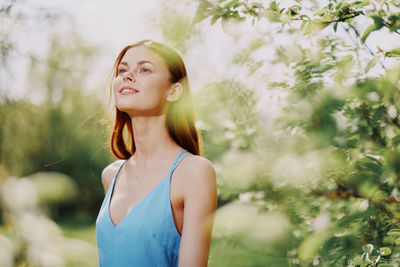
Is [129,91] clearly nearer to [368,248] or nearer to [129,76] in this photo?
[129,76]

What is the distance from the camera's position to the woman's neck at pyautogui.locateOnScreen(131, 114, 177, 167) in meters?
1.29

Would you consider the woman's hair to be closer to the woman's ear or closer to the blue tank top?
the woman's ear

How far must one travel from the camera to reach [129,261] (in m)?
1.11

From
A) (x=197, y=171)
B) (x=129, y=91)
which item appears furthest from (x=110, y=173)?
(x=197, y=171)

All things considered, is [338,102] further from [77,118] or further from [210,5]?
[77,118]

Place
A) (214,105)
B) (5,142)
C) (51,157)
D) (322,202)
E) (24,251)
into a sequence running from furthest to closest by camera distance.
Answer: (51,157)
(5,142)
(214,105)
(24,251)
(322,202)

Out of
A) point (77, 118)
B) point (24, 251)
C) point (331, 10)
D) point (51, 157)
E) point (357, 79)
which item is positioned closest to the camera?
point (331, 10)

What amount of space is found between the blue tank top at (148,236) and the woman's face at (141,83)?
0.85 feet

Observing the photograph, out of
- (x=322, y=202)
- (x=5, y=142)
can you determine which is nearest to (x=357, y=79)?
(x=322, y=202)

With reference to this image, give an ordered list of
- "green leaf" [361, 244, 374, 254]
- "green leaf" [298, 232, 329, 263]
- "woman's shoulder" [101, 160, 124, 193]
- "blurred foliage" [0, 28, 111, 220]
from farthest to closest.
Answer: "blurred foliage" [0, 28, 111, 220], "woman's shoulder" [101, 160, 124, 193], "green leaf" [298, 232, 329, 263], "green leaf" [361, 244, 374, 254]

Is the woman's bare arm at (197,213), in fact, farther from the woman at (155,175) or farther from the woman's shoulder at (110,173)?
the woman's shoulder at (110,173)

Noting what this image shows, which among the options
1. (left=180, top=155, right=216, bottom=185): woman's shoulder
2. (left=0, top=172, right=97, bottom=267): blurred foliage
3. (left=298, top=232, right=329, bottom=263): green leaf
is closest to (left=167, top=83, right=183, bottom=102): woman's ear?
(left=180, top=155, right=216, bottom=185): woman's shoulder

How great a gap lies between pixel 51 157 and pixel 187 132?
9.35 ft

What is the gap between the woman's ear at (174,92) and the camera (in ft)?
4.32
